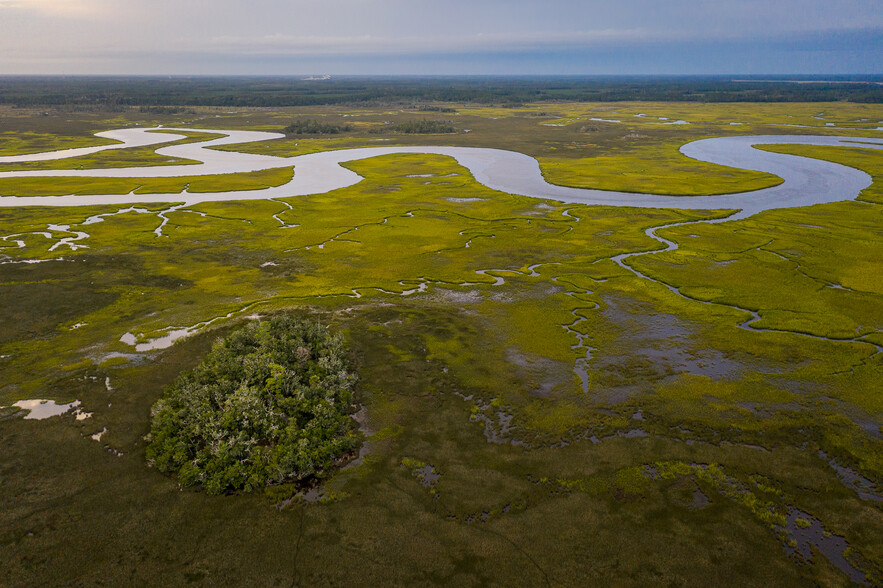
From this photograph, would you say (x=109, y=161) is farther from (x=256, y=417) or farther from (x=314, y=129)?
(x=256, y=417)

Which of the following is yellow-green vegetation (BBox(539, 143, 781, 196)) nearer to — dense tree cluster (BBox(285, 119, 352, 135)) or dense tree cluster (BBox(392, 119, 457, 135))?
dense tree cluster (BBox(392, 119, 457, 135))

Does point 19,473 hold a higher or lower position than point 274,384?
lower

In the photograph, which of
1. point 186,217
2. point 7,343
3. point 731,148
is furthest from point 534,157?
point 7,343

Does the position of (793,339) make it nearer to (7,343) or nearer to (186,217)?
(7,343)

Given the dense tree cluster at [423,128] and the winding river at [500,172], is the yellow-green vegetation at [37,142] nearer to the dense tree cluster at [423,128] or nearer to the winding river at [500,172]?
the winding river at [500,172]

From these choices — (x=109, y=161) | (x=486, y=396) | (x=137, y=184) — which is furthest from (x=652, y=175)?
(x=109, y=161)

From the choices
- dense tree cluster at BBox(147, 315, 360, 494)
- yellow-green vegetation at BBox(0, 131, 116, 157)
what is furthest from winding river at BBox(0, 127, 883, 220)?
dense tree cluster at BBox(147, 315, 360, 494)
